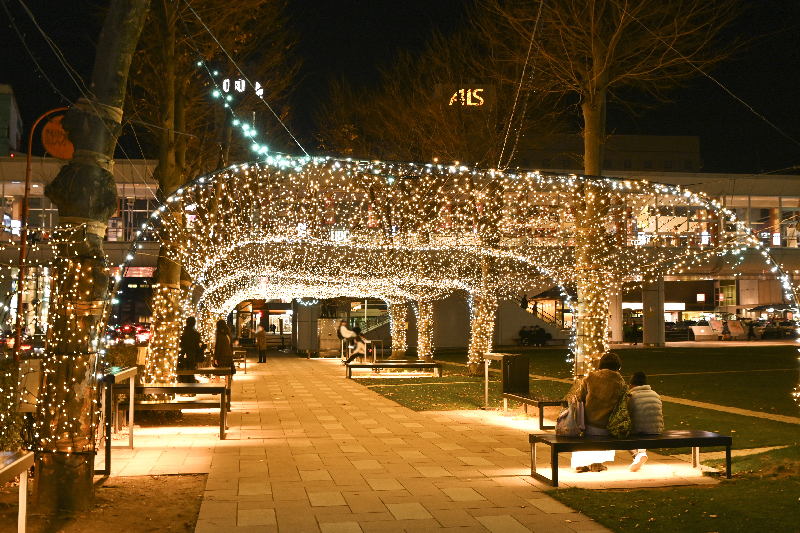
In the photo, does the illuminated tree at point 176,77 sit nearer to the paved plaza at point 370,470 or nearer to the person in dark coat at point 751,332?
the paved plaza at point 370,470

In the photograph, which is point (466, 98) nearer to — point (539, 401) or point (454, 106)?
point (454, 106)

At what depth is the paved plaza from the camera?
250 inches

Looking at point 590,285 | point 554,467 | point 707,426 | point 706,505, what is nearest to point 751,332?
point 590,285

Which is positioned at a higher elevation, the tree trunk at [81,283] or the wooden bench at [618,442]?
the tree trunk at [81,283]

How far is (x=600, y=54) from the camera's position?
13.9 metres

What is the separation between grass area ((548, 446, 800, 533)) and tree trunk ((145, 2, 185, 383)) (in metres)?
9.14

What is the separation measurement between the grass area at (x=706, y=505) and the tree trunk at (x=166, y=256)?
914 cm

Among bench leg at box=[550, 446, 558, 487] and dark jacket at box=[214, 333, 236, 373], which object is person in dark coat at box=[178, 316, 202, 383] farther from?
bench leg at box=[550, 446, 558, 487]

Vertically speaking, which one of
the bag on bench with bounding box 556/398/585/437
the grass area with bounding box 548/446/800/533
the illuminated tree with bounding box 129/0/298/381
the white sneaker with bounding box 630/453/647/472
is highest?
the illuminated tree with bounding box 129/0/298/381

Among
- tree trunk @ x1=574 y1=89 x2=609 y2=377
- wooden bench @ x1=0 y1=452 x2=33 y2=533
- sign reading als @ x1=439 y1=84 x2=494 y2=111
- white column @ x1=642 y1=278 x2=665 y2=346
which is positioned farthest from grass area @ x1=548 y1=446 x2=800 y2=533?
white column @ x1=642 y1=278 x2=665 y2=346

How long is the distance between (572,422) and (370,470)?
7.39 feet

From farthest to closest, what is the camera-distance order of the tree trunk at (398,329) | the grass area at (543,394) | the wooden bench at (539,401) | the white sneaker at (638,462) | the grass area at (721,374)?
1. the tree trunk at (398,329)
2. the grass area at (721,374)
3. the wooden bench at (539,401)
4. the grass area at (543,394)
5. the white sneaker at (638,462)

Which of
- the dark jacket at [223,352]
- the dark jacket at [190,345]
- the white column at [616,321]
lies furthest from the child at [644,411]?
the white column at [616,321]

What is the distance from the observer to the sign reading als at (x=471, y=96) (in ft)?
74.5
